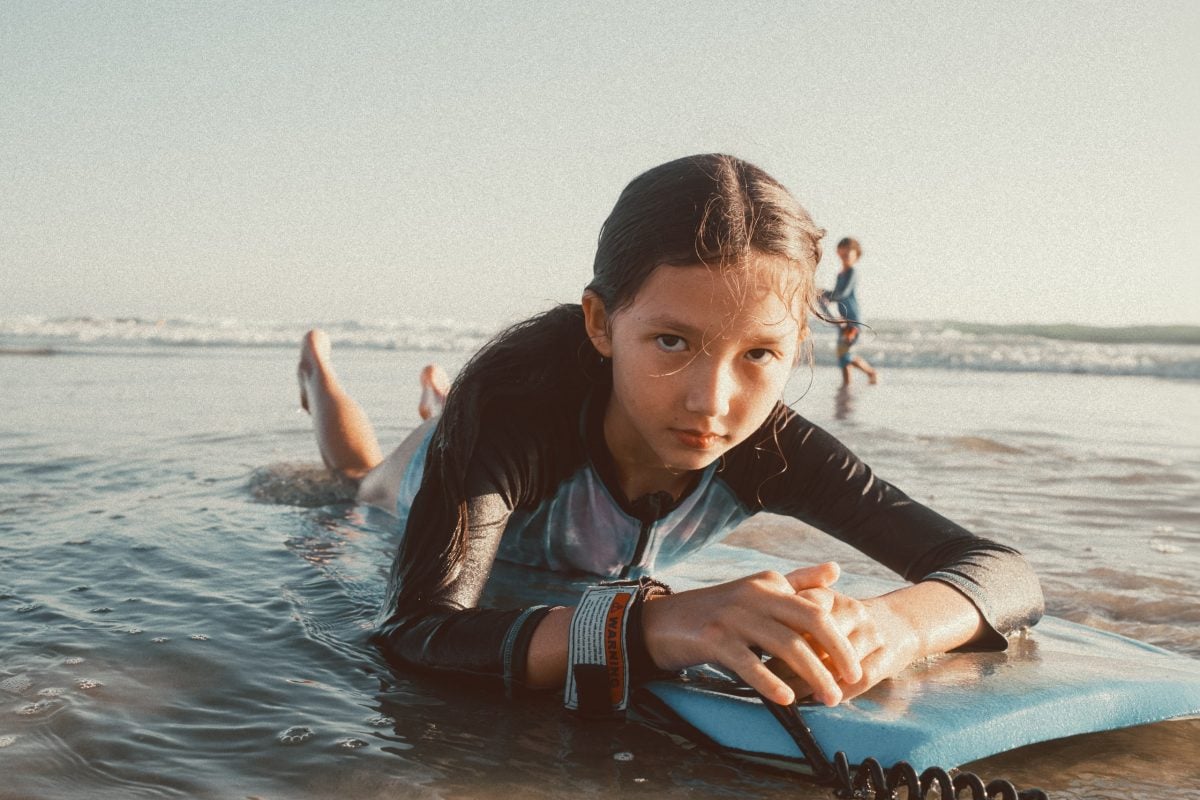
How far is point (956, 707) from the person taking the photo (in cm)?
187

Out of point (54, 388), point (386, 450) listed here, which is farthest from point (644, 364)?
point (54, 388)

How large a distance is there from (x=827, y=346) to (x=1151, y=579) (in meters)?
17.3

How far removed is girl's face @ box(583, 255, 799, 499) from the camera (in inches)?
79.8

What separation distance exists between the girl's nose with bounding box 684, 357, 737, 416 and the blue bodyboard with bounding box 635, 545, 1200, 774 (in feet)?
1.80

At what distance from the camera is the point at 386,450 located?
6.63 m

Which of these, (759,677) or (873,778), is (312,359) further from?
(873,778)

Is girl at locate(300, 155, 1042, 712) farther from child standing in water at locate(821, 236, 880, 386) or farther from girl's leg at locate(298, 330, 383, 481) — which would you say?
child standing in water at locate(821, 236, 880, 386)

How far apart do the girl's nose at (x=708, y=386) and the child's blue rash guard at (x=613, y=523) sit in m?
0.54

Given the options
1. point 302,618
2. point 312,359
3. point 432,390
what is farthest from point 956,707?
point 432,390

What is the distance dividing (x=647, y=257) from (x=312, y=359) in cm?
314

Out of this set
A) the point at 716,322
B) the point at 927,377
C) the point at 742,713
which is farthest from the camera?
the point at 927,377

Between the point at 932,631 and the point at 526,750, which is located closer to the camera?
the point at 526,750

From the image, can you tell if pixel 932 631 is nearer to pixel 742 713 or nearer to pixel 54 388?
pixel 742 713

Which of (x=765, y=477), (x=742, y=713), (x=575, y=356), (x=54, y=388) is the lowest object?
(x=54, y=388)
